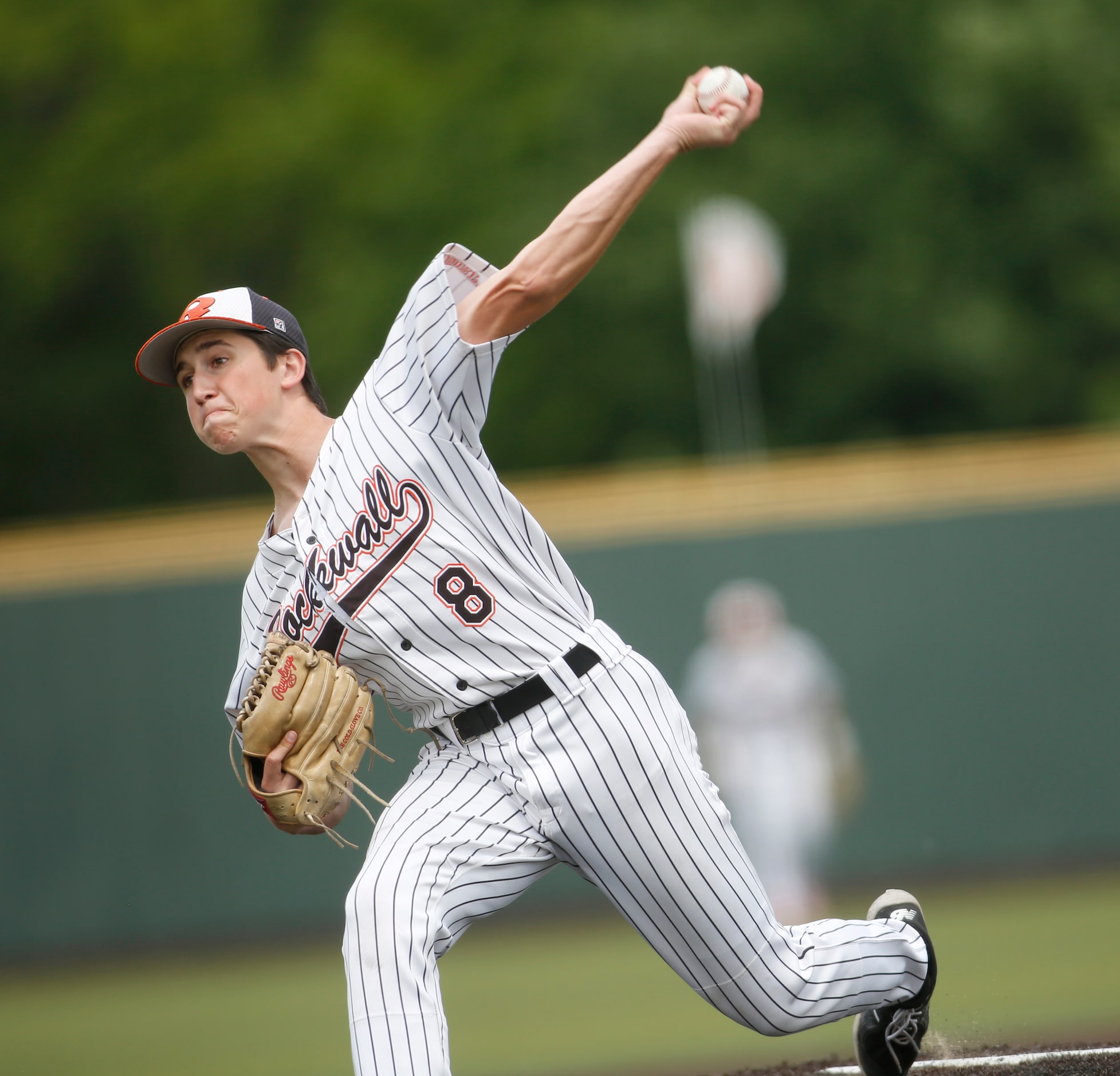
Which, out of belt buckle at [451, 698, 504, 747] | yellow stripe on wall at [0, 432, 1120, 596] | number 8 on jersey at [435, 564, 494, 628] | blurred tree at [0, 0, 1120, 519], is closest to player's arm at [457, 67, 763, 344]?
number 8 on jersey at [435, 564, 494, 628]

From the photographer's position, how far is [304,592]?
9.87 feet

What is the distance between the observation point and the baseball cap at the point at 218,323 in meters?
3.04

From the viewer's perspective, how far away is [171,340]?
307 cm

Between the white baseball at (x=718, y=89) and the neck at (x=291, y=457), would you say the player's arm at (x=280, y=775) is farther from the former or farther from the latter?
the white baseball at (x=718, y=89)

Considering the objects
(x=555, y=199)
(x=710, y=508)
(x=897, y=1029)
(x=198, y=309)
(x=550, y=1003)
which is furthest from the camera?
(x=555, y=199)

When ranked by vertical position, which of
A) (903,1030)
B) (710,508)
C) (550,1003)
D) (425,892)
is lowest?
(550,1003)

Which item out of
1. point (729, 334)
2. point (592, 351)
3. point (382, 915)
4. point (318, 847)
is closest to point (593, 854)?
point (382, 915)

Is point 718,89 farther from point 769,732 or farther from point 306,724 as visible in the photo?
point 769,732

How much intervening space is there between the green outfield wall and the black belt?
617cm

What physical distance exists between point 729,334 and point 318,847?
656cm

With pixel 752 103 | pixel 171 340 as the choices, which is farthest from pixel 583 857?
pixel 752 103

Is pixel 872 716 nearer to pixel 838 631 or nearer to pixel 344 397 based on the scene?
pixel 838 631

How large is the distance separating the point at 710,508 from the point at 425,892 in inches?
274

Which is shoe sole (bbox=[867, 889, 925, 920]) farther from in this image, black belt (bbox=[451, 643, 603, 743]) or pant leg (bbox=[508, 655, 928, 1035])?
black belt (bbox=[451, 643, 603, 743])
